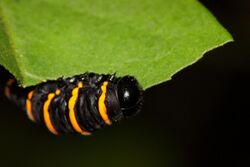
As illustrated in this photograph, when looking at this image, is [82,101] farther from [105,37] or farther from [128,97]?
[105,37]

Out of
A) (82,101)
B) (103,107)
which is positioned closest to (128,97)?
(103,107)

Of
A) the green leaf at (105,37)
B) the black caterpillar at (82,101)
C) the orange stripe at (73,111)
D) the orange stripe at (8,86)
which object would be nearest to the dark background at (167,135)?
the orange stripe at (8,86)

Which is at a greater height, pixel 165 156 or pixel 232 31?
pixel 232 31

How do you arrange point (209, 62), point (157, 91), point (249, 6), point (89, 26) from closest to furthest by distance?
point (89, 26), point (249, 6), point (209, 62), point (157, 91)

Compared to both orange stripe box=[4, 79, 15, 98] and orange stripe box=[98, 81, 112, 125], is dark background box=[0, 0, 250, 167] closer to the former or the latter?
orange stripe box=[4, 79, 15, 98]

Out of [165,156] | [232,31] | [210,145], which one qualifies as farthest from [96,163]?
[232,31]

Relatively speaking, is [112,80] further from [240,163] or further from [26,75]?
[240,163]

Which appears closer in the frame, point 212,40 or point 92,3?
point 212,40
